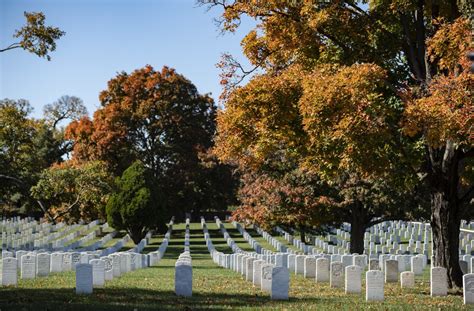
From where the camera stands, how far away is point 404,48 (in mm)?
18219

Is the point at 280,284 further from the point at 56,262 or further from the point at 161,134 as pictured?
the point at 161,134

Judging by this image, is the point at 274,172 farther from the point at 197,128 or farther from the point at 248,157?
the point at 197,128

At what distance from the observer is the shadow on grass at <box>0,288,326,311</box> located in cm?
1218

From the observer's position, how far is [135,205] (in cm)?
4422

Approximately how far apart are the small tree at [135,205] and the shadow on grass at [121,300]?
28.2m

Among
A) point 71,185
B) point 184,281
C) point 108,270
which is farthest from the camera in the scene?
point 71,185

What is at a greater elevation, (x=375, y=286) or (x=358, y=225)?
(x=358, y=225)

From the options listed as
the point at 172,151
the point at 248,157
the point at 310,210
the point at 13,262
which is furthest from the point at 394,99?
the point at 172,151

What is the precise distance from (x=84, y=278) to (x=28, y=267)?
17.3ft

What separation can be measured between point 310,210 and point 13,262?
16757 mm

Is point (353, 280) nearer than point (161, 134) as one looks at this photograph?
Yes

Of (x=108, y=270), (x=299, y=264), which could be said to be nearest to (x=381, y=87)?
(x=299, y=264)

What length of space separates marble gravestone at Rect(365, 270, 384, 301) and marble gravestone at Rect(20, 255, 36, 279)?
10.1m

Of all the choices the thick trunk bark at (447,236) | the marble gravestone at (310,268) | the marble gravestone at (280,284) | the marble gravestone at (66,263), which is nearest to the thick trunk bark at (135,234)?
the marble gravestone at (66,263)
